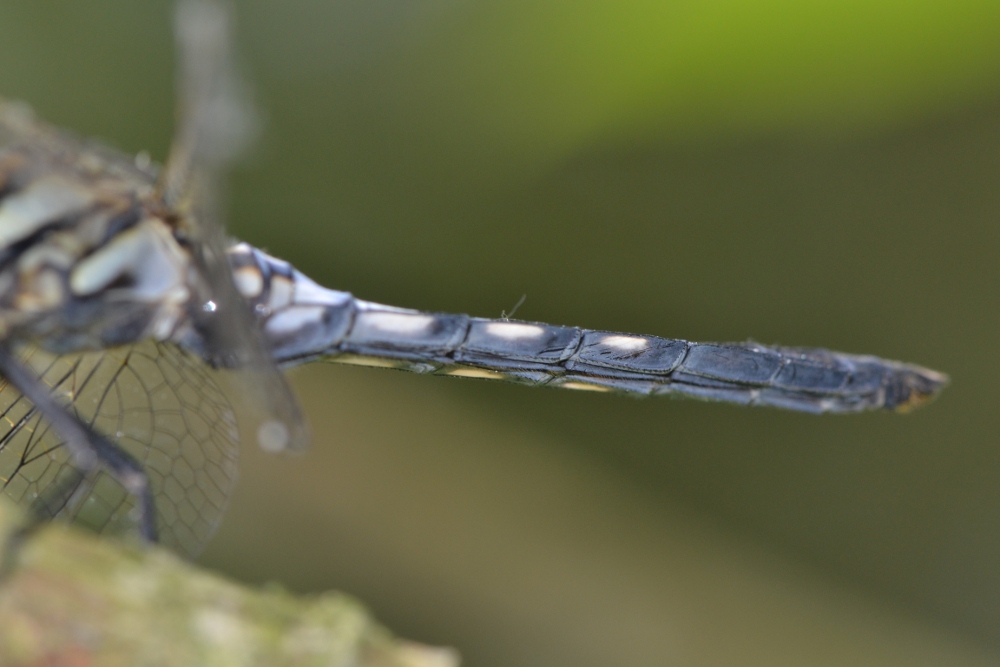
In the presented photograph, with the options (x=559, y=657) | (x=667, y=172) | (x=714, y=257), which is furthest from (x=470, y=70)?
(x=559, y=657)

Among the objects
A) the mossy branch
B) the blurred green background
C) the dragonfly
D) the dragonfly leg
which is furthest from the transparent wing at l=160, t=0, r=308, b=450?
the blurred green background

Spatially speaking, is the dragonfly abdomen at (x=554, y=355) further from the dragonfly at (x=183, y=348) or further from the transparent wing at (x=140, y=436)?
the transparent wing at (x=140, y=436)

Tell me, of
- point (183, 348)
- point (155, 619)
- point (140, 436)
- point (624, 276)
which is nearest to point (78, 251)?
point (183, 348)

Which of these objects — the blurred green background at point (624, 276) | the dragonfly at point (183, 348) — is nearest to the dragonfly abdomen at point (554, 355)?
the dragonfly at point (183, 348)

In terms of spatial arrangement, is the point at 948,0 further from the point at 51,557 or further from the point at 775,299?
the point at 51,557

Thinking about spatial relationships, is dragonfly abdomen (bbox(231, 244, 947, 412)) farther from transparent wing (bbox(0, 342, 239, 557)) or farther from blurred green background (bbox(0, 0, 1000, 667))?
blurred green background (bbox(0, 0, 1000, 667))
